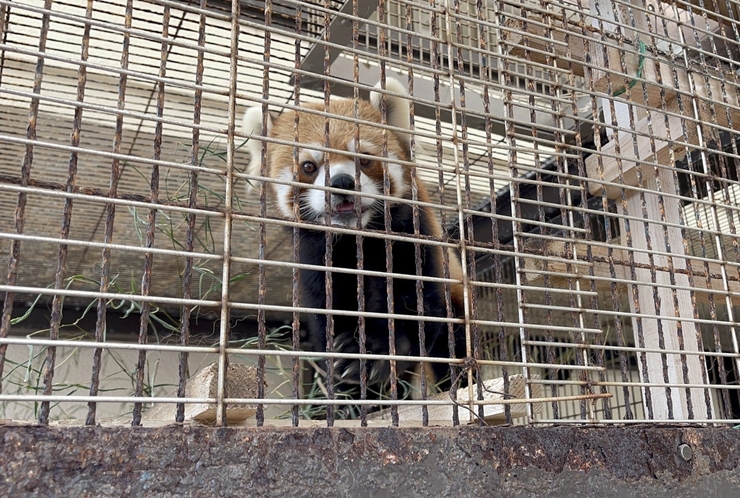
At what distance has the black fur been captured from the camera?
8.00 feet

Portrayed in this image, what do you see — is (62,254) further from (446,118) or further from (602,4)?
(446,118)

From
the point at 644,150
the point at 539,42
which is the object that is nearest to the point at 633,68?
the point at 539,42

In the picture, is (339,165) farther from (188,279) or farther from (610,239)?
(188,279)

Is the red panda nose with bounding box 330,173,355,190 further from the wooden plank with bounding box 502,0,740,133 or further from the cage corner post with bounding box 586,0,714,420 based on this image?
the cage corner post with bounding box 586,0,714,420

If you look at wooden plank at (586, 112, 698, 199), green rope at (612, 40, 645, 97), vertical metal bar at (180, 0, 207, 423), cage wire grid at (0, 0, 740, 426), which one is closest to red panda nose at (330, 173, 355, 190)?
cage wire grid at (0, 0, 740, 426)

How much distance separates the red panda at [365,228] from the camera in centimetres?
245

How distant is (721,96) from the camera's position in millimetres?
2156

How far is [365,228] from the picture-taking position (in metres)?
2.41

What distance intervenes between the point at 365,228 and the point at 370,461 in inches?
51.7

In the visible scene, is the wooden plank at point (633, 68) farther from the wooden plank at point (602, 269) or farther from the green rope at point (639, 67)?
the wooden plank at point (602, 269)

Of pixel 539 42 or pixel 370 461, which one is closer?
pixel 370 461

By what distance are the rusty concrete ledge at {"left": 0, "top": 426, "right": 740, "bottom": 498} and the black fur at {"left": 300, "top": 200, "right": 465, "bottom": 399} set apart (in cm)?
102

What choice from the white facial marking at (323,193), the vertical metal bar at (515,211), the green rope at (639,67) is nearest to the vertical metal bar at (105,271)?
the vertical metal bar at (515,211)

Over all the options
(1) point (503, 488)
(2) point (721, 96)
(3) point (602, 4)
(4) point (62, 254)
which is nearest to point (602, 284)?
(2) point (721, 96)
